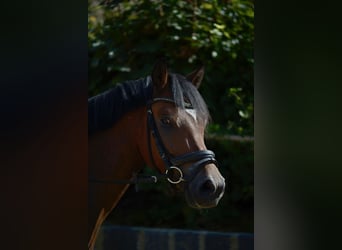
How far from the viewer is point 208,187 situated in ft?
9.48

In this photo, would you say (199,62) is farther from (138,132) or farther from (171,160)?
(171,160)

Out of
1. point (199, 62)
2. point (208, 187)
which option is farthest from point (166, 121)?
point (199, 62)

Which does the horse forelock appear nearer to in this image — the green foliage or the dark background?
the dark background

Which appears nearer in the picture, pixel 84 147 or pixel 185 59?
pixel 84 147

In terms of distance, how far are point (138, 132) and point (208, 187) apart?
0.44m

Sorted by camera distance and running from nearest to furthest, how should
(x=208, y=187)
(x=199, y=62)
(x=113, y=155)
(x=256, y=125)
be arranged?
(x=256, y=125) → (x=208, y=187) → (x=113, y=155) → (x=199, y=62)

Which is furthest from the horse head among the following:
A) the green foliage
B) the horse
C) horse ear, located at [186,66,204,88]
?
the green foliage

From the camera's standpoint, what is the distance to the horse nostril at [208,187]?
2885 mm

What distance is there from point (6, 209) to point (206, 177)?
39.4 inches

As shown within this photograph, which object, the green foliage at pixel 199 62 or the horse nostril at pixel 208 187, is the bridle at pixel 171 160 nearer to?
the horse nostril at pixel 208 187

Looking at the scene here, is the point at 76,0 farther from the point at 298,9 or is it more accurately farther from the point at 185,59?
the point at 185,59

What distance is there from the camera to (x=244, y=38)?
5.14m

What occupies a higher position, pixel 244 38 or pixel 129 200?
pixel 244 38

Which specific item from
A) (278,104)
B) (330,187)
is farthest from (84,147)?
(330,187)
